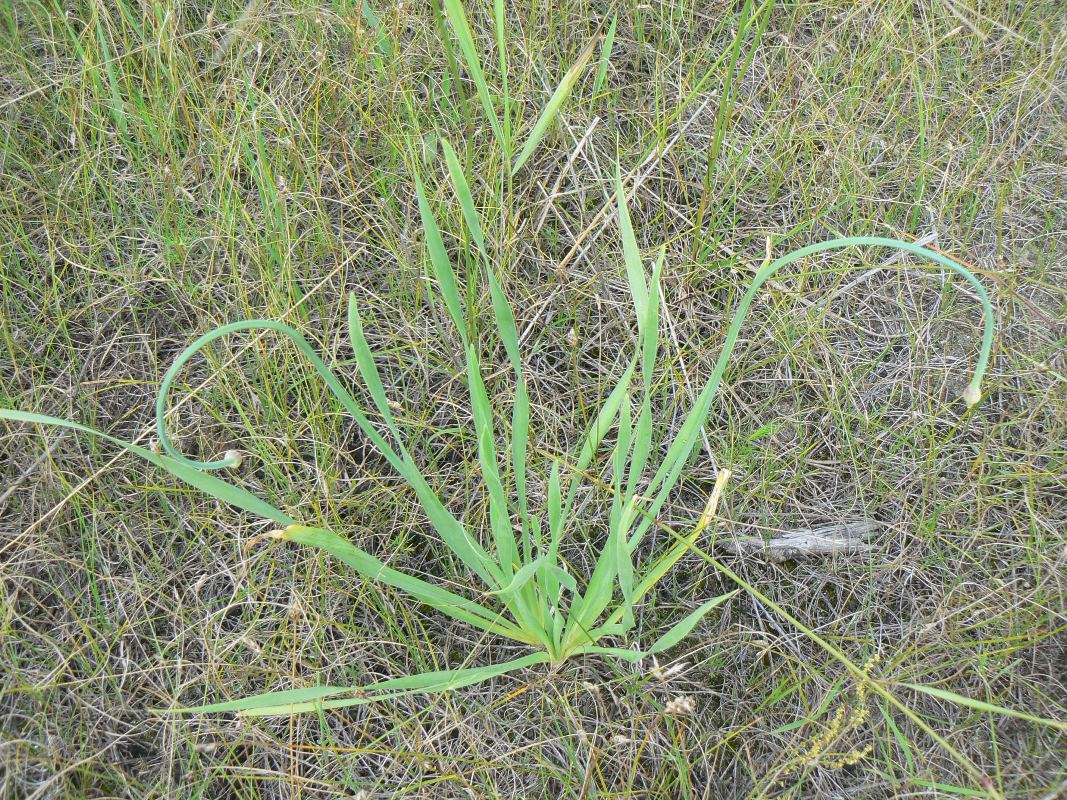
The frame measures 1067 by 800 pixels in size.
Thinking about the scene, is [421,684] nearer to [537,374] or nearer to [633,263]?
[537,374]

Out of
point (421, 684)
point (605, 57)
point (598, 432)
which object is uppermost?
point (605, 57)

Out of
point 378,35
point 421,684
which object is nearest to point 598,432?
point 421,684

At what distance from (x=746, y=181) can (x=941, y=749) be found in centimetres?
96

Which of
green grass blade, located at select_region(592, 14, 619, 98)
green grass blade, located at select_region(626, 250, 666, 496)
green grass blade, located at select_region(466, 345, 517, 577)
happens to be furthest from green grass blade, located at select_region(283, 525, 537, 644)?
green grass blade, located at select_region(592, 14, 619, 98)

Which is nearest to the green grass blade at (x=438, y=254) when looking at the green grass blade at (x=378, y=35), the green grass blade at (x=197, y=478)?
the green grass blade at (x=197, y=478)

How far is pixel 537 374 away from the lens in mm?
1237

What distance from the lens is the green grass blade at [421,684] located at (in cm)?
95

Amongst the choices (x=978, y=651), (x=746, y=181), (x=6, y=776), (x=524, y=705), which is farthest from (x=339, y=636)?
(x=746, y=181)

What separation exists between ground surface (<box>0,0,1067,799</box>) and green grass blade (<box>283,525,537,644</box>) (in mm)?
79

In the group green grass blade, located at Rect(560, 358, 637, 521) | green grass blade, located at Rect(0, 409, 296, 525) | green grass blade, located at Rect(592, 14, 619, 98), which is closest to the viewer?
green grass blade, located at Rect(0, 409, 296, 525)

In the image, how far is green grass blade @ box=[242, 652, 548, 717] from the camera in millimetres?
949

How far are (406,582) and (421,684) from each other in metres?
0.14

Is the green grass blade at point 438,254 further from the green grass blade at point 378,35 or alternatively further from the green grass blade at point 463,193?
the green grass blade at point 378,35

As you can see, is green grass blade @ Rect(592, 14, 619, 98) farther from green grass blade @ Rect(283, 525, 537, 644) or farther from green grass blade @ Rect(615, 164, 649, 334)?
green grass blade @ Rect(283, 525, 537, 644)
